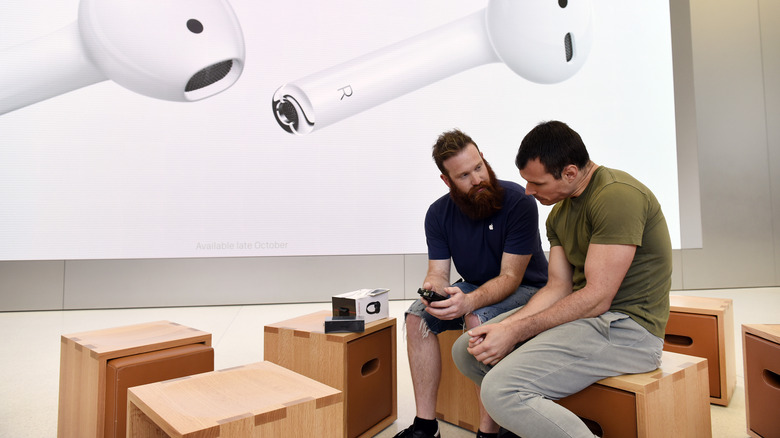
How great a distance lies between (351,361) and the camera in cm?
133

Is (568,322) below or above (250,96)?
below

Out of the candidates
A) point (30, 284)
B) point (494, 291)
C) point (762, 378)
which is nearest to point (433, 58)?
point (494, 291)

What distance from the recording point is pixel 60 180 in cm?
299

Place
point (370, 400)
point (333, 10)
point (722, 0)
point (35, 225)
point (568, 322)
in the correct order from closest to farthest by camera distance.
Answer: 1. point (568, 322)
2. point (370, 400)
3. point (35, 225)
4. point (333, 10)
5. point (722, 0)

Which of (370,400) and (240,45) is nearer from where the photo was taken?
(370,400)

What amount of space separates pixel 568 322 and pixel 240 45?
280 centimetres

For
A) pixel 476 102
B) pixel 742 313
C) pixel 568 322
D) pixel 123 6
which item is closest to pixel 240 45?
pixel 123 6

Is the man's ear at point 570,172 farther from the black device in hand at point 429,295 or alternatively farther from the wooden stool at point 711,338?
the wooden stool at point 711,338

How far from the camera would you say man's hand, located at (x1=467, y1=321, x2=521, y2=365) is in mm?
1089

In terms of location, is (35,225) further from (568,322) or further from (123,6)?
(568,322)

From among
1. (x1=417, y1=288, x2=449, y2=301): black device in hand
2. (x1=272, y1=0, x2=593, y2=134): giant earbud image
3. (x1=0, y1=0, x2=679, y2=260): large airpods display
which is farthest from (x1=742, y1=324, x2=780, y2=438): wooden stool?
(x1=272, y1=0, x2=593, y2=134): giant earbud image

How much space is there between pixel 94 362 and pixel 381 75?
2.48m

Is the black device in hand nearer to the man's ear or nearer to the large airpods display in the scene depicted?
the man's ear

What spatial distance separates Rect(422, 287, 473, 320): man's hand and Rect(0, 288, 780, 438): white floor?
41 cm
